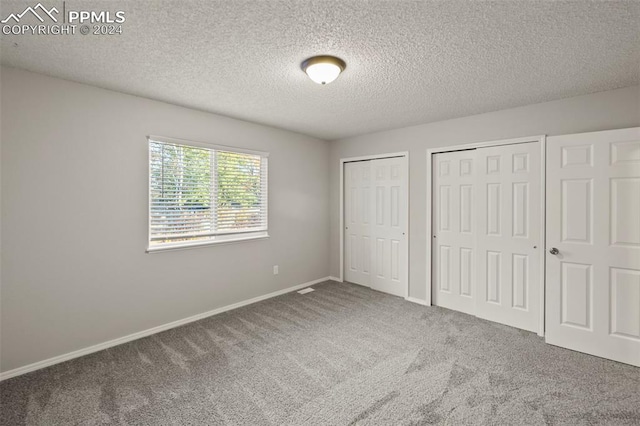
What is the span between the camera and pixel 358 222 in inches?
194

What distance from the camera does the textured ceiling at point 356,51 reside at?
166cm

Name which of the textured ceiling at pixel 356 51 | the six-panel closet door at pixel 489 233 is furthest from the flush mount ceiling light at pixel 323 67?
the six-panel closet door at pixel 489 233

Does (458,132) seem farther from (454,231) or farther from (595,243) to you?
(595,243)

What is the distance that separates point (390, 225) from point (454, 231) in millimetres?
959

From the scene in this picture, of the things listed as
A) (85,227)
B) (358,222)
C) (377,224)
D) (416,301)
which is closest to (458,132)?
(377,224)

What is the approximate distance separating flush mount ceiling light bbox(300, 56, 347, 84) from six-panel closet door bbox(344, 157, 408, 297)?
2.30 m

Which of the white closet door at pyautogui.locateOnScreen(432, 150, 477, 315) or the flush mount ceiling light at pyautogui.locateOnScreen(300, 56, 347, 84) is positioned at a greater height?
the flush mount ceiling light at pyautogui.locateOnScreen(300, 56, 347, 84)

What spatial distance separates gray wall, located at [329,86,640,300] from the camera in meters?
2.81

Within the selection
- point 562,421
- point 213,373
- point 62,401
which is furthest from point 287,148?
point 562,421

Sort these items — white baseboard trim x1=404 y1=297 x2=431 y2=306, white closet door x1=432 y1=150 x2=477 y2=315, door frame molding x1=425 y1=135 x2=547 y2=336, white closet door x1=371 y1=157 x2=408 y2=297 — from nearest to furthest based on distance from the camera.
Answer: door frame molding x1=425 y1=135 x2=547 y2=336
white closet door x1=432 y1=150 x2=477 y2=315
white baseboard trim x1=404 y1=297 x2=431 y2=306
white closet door x1=371 y1=157 x2=408 y2=297

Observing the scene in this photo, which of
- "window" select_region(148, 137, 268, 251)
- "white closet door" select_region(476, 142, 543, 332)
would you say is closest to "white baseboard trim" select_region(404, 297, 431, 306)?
"white closet door" select_region(476, 142, 543, 332)

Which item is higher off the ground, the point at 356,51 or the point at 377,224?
the point at 356,51

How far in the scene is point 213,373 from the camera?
7.93 feet

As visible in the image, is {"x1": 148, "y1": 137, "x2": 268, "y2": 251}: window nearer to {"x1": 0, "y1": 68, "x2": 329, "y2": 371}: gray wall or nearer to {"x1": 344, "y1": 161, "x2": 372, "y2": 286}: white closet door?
{"x1": 0, "y1": 68, "x2": 329, "y2": 371}: gray wall
